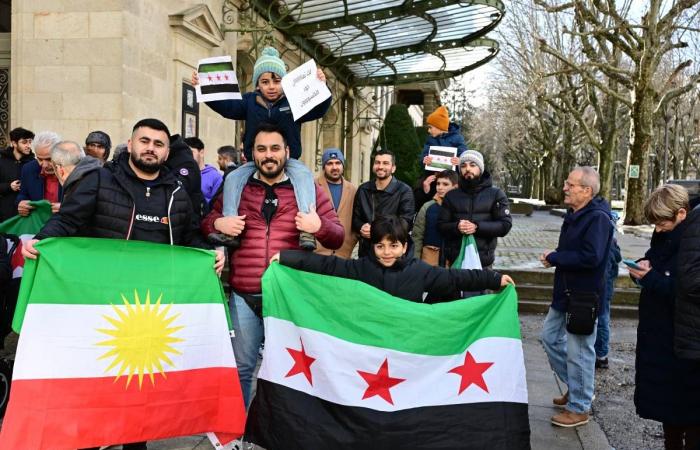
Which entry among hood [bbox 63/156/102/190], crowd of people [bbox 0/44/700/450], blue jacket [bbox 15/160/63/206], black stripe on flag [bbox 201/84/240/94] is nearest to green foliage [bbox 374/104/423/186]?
blue jacket [bbox 15/160/63/206]

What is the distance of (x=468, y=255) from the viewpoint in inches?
251

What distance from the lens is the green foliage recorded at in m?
23.1

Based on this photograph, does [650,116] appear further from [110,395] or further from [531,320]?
[110,395]

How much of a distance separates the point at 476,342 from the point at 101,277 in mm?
2174

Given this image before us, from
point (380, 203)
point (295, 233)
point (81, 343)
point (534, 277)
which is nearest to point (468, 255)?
point (380, 203)

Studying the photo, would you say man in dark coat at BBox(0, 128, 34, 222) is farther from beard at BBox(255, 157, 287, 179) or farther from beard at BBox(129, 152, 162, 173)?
beard at BBox(255, 157, 287, 179)

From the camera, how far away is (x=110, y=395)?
358 centimetres

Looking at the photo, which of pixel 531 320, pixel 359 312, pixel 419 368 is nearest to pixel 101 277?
pixel 359 312

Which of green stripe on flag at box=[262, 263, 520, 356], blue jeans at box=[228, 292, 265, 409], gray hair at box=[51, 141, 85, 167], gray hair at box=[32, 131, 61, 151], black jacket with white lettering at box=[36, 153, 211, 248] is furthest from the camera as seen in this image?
gray hair at box=[32, 131, 61, 151]

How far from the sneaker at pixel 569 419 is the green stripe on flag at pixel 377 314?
1.56 m

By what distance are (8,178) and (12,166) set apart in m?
0.14

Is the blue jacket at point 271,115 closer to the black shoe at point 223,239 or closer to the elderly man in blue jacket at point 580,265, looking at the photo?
the black shoe at point 223,239

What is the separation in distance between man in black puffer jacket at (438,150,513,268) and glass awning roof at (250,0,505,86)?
7061 millimetres

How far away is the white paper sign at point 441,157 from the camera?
304 inches
